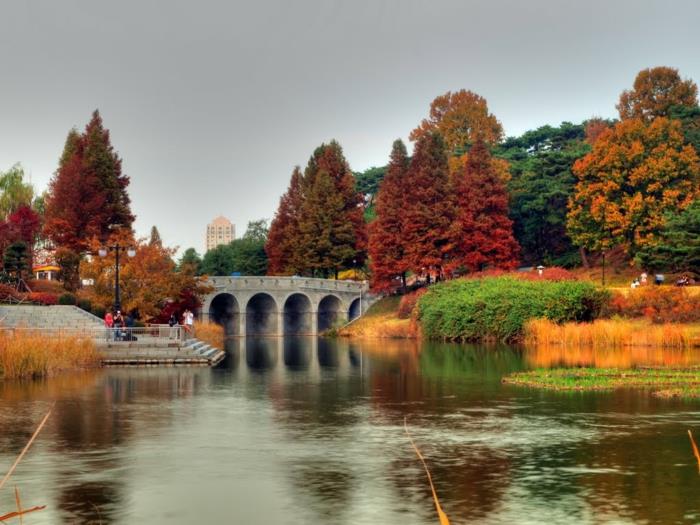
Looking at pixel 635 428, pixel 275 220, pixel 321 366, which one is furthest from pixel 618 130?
pixel 635 428

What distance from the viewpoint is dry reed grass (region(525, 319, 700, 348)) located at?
51.0 m

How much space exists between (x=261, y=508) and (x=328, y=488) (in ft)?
4.96

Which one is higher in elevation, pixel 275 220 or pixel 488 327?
pixel 275 220

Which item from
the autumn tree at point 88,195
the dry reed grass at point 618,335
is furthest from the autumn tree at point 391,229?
the dry reed grass at point 618,335

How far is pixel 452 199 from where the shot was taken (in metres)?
84.8

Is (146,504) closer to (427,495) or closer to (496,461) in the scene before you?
(427,495)

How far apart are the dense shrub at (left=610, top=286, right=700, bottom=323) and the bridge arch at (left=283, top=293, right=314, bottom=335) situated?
36493 mm

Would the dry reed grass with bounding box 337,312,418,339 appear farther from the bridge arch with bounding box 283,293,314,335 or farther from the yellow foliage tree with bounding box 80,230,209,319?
the yellow foliage tree with bounding box 80,230,209,319

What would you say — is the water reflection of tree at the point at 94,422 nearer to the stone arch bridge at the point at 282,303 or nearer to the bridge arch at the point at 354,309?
the stone arch bridge at the point at 282,303

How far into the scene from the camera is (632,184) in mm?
79812

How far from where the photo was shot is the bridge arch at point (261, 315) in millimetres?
94812

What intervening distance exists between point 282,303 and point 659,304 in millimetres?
40926

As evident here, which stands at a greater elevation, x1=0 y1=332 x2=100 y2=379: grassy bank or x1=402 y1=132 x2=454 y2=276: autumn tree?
x1=402 y1=132 x2=454 y2=276: autumn tree

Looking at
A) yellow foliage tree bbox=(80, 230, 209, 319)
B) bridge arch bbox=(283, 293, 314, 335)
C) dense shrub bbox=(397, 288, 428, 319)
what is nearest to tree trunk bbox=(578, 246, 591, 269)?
dense shrub bbox=(397, 288, 428, 319)
